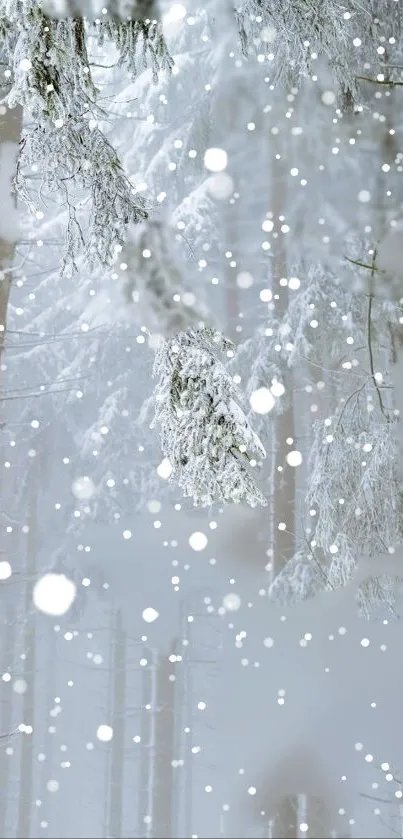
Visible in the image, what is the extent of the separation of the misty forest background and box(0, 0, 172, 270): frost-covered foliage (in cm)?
1

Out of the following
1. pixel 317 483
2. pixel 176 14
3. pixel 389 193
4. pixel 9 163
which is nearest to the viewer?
pixel 9 163

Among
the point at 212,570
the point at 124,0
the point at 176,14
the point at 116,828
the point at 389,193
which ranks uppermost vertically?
the point at 176,14

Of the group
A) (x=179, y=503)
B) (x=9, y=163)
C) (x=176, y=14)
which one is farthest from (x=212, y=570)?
(x=176, y=14)

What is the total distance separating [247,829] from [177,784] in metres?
2.34

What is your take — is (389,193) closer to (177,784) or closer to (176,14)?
(176,14)

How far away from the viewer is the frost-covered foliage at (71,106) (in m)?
2.36

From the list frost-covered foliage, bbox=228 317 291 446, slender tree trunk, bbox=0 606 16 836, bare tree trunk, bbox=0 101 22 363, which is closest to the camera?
bare tree trunk, bbox=0 101 22 363

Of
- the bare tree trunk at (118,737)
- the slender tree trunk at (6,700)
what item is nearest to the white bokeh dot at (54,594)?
the slender tree trunk at (6,700)

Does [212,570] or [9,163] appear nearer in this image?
[9,163]

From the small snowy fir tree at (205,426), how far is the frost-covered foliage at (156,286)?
0.21ft

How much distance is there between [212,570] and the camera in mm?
5953

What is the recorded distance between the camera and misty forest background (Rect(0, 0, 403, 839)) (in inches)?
126

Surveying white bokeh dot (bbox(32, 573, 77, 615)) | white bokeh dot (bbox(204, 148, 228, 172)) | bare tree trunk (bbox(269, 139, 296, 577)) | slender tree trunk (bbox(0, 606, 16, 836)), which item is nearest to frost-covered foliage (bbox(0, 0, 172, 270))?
bare tree trunk (bbox(269, 139, 296, 577))

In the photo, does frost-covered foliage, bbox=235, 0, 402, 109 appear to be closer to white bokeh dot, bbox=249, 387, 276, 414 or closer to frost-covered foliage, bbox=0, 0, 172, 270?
frost-covered foliage, bbox=0, 0, 172, 270
